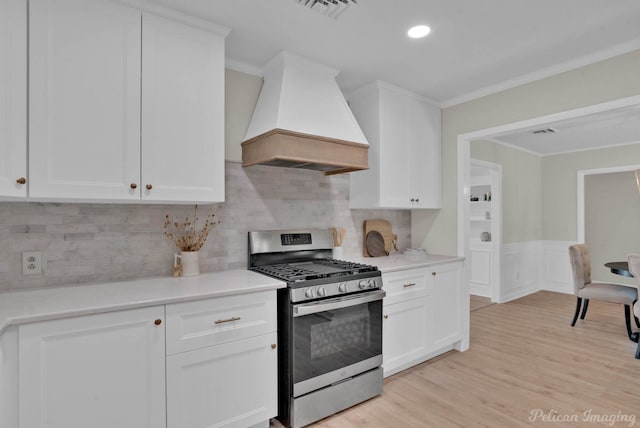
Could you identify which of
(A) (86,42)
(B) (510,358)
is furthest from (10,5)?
(B) (510,358)

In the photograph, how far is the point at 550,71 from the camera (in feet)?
8.93

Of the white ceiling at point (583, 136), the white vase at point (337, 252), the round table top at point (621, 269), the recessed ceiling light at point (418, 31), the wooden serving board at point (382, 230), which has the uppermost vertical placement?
the recessed ceiling light at point (418, 31)

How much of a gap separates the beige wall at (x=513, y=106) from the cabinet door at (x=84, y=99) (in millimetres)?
2770

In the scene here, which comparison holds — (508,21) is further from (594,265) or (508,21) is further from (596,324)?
(594,265)

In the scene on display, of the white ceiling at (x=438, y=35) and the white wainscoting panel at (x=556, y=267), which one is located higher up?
the white ceiling at (x=438, y=35)

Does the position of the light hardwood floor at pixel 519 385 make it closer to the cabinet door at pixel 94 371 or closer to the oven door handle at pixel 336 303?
the oven door handle at pixel 336 303

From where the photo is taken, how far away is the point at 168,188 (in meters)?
1.96

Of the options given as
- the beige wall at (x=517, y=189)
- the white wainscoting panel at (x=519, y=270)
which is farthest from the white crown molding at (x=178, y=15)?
the white wainscoting panel at (x=519, y=270)

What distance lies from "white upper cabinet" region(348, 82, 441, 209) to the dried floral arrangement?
4.49 feet

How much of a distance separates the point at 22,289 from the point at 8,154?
77 centimetres

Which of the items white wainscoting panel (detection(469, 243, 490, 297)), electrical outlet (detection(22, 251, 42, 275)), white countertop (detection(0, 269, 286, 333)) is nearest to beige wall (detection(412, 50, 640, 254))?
white countertop (detection(0, 269, 286, 333))

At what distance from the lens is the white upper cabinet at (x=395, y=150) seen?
304 centimetres

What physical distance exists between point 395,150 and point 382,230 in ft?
2.63

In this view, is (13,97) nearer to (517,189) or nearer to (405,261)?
(405,261)
